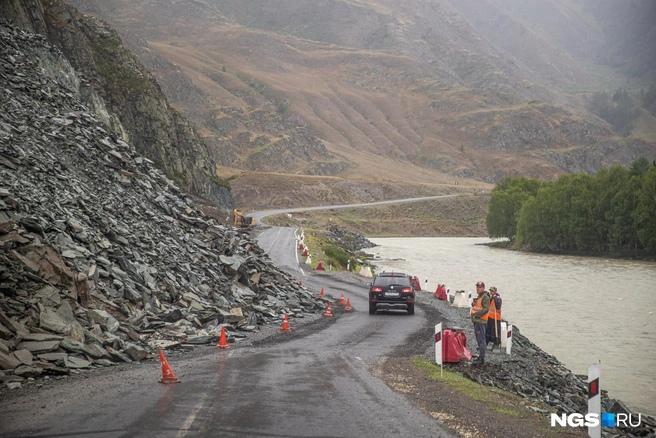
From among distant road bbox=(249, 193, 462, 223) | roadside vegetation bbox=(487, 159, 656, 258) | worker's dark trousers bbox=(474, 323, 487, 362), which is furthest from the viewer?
distant road bbox=(249, 193, 462, 223)

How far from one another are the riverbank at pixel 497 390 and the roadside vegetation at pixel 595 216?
6663cm

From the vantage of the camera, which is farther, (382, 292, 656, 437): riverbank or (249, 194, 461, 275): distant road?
(249, 194, 461, 275): distant road

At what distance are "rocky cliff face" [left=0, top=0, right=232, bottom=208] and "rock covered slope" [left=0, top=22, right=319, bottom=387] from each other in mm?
5085

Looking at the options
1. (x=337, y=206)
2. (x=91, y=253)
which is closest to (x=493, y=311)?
(x=91, y=253)

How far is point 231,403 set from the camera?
11750mm

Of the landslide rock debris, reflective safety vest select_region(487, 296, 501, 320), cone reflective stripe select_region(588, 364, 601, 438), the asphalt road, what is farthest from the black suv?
the landslide rock debris

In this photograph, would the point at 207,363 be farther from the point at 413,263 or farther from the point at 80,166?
the point at 413,263

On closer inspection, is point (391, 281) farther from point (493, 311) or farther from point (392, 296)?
point (493, 311)

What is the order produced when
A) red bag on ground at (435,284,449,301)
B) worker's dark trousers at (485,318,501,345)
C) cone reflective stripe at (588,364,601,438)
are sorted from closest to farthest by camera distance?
cone reflective stripe at (588,364,601,438) → worker's dark trousers at (485,318,501,345) → red bag on ground at (435,284,449,301)

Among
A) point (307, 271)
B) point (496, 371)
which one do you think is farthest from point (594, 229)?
point (496, 371)

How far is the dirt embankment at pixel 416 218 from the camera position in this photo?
394 ft

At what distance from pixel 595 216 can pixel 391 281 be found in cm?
7106

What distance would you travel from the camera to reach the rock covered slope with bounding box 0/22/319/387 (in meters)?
15.2

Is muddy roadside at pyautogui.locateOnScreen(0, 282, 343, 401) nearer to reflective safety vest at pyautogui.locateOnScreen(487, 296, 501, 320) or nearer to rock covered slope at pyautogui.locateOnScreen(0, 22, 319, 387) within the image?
rock covered slope at pyautogui.locateOnScreen(0, 22, 319, 387)
